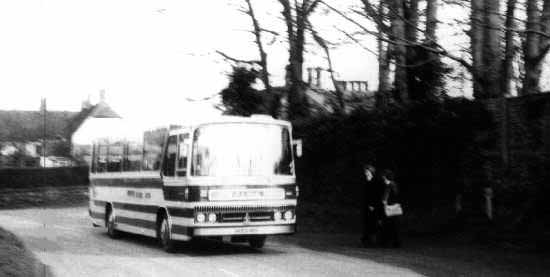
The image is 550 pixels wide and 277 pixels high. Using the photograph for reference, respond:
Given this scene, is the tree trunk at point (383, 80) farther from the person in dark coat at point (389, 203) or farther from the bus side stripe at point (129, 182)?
the bus side stripe at point (129, 182)

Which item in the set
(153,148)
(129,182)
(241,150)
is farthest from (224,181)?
(129,182)

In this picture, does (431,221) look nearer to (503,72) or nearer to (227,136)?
(503,72)

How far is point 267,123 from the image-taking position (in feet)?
62.6

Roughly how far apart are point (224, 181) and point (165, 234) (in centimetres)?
215

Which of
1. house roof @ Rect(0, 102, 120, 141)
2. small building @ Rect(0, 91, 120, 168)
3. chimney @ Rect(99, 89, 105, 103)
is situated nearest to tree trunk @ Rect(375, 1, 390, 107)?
small building @ Rect(0, 91, 120, 168)

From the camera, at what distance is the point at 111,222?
24.5 m

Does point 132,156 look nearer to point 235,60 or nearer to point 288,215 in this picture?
point 288,215

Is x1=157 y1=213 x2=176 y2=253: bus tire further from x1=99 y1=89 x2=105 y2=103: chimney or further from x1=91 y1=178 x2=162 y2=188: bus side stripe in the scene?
x1=99 y1=89 x2=105 y2=103: chimney

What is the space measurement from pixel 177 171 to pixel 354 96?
10864 mm

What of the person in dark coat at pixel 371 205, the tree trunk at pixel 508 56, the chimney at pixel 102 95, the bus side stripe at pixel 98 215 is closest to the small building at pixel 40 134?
the chimney at pixel 102 95

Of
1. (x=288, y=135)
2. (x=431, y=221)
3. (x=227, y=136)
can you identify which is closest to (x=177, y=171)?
(x=227, y=136)

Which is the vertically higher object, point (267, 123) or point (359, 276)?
point (267, 123)

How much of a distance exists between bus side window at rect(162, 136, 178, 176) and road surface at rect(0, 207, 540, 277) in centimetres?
173

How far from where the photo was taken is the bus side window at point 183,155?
18.5 m
